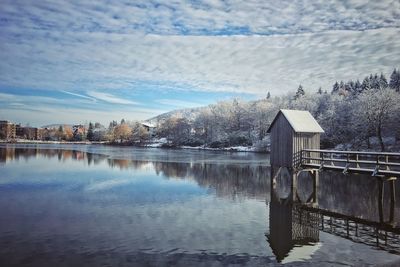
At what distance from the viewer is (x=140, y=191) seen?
29.3 m

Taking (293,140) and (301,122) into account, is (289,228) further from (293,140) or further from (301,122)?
(301,122)

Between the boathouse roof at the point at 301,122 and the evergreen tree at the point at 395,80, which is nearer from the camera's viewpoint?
the boathouse roof at the point at 301,122

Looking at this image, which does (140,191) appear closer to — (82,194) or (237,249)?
(82,194)

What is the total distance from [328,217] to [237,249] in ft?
29.1

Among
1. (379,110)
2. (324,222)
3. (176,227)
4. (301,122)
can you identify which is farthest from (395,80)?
(176,227)

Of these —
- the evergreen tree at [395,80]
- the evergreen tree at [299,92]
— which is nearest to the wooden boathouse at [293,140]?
the evergreen tree at [395,80]

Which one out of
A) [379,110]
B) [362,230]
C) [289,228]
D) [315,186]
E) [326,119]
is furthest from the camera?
[326,119]

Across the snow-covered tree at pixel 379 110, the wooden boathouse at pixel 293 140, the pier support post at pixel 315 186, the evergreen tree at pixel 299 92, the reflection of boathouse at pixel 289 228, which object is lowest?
the reflection of boathouse at pixel 289 228

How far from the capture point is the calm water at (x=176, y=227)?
13938 millimetres

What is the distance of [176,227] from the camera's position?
720 inches

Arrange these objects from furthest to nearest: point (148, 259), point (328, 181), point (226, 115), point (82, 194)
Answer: point (226, 115) → point (328, 181) → point (82, 194) → point (148, 259)

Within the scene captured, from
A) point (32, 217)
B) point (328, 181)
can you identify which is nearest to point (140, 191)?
point (32, 217)

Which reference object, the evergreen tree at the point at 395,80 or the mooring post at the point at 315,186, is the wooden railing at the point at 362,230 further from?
the evergreen tree at the point at 395,80

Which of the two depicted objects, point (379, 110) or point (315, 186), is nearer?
point (315, 186)
